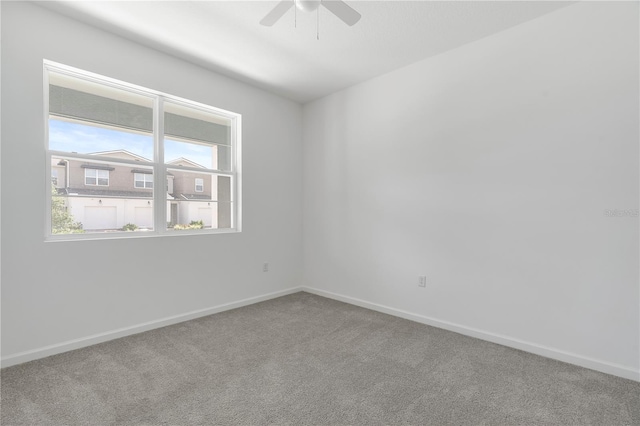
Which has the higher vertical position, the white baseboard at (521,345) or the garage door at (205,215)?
the garage door at (205,215)

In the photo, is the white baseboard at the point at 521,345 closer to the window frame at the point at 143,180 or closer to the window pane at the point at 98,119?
the window frame at the point at 143,180

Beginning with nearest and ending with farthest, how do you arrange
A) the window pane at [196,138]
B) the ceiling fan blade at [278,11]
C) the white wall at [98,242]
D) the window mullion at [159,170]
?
the ceiling fan blade at [278,11]
the white wall at [98,242]
the window mullion at [159,170]
the window pane at [196,138]

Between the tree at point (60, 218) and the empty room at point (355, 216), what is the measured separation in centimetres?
3

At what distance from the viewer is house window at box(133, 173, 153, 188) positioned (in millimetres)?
3088

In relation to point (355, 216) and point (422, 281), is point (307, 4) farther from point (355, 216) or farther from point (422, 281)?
point (422, 281)

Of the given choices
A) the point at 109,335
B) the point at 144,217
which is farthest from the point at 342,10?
the point at 109,335

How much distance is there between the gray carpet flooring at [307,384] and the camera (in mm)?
1798

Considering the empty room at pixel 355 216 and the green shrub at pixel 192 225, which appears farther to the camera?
the green shrub at pixel 192 225

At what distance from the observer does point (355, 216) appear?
3.95m

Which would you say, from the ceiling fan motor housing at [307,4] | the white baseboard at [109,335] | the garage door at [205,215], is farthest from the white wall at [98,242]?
the ceiling fan motor housing at [307,4]

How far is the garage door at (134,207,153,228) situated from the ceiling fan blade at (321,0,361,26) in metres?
2.57

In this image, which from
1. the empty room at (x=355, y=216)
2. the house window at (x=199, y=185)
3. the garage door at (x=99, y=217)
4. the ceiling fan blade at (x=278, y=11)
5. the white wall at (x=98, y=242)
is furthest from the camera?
the house window at (x=199, y=185)

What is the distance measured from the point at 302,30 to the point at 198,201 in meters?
2.17

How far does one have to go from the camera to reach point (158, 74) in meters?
3.12
